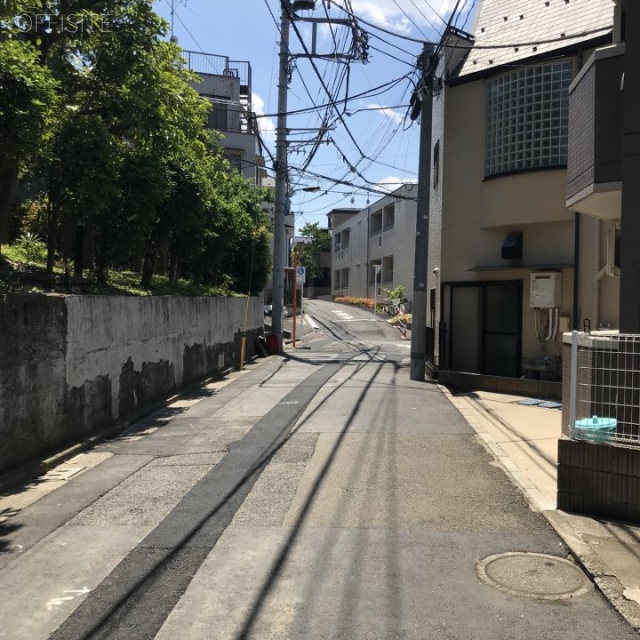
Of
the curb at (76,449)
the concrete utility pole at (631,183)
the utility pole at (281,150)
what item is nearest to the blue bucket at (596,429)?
the concrete utility pole at (631,183)

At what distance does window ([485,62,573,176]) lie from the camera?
12477 mm

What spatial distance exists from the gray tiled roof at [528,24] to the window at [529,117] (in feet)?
1.67

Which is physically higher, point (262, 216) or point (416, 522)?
point (262, 216)

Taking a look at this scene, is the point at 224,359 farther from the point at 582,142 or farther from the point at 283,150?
the point at 582,142

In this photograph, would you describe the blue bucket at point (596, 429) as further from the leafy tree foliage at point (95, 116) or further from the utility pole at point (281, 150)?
the utility pole at point (281, 150)

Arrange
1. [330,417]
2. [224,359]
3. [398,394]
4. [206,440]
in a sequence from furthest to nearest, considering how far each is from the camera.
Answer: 1. [224,359]
2. [398,394]
3. [330,417]
4. [206,440]

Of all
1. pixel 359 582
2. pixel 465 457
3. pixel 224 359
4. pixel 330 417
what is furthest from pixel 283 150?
pixel 359 582

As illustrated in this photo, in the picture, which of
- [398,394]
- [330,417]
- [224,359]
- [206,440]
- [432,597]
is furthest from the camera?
[224,359]

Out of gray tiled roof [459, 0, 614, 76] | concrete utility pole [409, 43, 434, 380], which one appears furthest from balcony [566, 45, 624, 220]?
concrete utility pole [409, 43, 434, 380]

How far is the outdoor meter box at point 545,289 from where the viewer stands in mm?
12398

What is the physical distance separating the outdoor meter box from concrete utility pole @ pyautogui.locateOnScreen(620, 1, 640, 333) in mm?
6871

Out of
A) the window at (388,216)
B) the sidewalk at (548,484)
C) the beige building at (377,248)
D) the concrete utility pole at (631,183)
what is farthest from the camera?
the window at (388,216)

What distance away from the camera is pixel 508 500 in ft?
18.8

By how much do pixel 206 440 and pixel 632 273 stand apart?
5.73 meters
